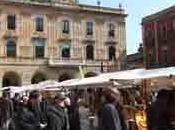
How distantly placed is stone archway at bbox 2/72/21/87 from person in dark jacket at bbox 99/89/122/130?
4620 centimetres

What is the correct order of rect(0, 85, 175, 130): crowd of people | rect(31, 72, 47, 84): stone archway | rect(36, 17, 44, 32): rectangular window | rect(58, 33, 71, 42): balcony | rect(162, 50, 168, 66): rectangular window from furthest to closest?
rect(58, 33, 71, 42): balcony → rect(36, 17, 44, 32): rectangular window → rect(31, 72, 47, 84): stone archway → rect(162, 50, 168, 66): rectangular window → rect(0, 85, 175, 130): crowd of people

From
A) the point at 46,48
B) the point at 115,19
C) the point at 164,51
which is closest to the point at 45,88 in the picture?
the point at 164,51

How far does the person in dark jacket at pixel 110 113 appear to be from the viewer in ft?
28.3

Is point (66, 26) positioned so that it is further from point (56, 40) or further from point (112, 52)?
point (112, 52)

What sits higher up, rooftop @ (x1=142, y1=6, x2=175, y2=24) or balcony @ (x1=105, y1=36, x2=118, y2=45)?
rooftop @ (x1=142, y1=6, x2=175, y2=24)

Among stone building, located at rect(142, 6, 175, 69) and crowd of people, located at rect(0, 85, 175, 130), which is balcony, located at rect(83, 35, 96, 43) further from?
crowd of people, located at rect(0, 85, 175, 130)

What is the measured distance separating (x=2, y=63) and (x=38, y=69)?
4.06 meters

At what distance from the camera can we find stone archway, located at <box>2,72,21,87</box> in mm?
54438

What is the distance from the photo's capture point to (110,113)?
8.65 meters

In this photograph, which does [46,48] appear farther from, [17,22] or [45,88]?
[45,88]

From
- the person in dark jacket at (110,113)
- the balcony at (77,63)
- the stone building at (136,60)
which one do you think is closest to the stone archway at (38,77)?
the balcony at (77,63)

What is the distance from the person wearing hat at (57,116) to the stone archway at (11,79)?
43692mm

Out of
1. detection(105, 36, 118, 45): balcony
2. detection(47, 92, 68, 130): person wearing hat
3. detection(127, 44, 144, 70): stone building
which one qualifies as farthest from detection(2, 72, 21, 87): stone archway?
detection(47, 92, 68, 130): person wearing hat

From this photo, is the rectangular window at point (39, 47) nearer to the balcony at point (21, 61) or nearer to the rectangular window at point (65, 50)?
the balcony at point (21, 61)
